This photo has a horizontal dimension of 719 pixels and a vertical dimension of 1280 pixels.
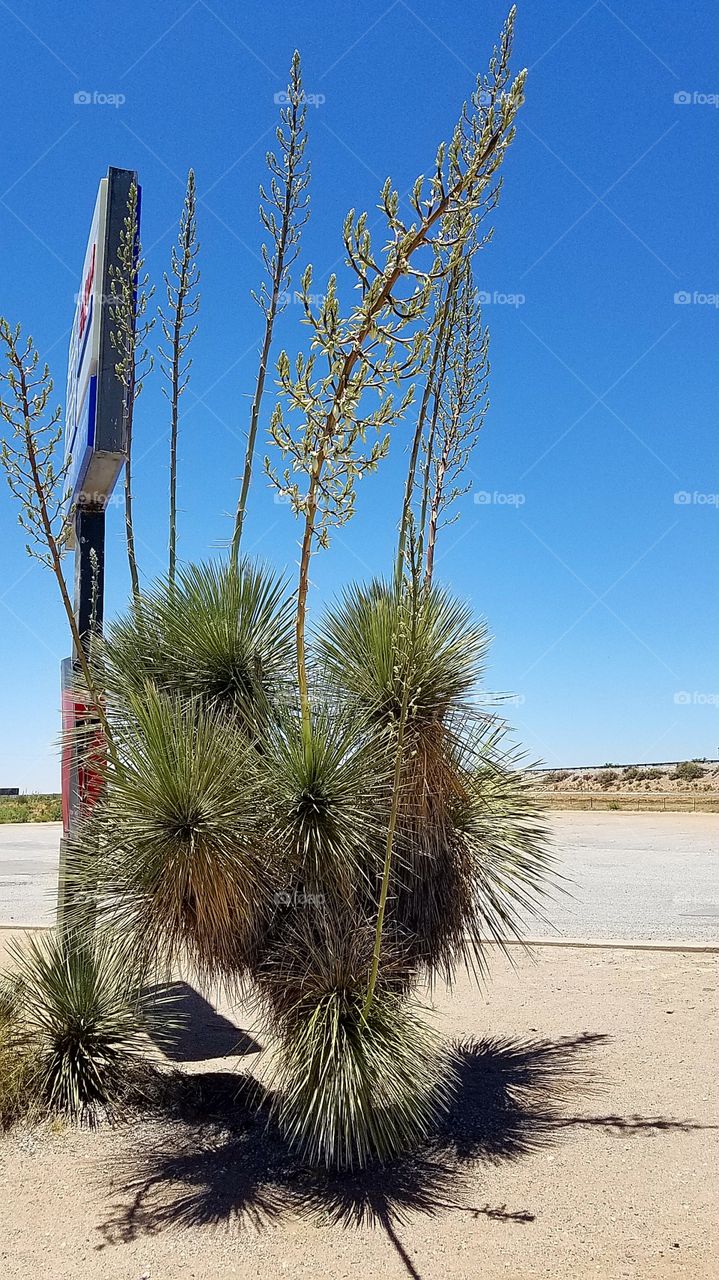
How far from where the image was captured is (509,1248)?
12.9 feet

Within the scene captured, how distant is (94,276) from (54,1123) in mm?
5462

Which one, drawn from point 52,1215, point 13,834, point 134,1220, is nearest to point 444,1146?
point 134,1220

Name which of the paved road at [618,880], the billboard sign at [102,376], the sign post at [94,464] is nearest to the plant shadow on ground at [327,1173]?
the paved road at [618,880]

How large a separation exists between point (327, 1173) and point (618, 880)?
12390 millimetres

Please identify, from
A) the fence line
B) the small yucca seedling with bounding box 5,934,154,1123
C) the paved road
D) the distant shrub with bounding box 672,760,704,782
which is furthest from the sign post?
the distant shrub with bounding box 672,760,704,782

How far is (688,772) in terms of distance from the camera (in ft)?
171

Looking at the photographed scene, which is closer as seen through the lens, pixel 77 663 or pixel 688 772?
pixel 77 663

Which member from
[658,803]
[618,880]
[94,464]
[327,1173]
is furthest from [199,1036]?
[658,803]

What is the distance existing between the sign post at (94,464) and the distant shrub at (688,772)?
4865cm

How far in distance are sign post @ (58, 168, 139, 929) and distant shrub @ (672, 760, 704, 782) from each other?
160 feet

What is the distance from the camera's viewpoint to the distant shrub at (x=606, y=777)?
55812 mm

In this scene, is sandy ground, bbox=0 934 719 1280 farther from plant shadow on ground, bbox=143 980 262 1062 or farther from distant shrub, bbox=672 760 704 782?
distant shrub, bbox=672 760 704 782

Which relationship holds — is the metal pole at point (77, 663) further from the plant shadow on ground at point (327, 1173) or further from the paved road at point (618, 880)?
the plant shadow on ground at point (327, 1173)

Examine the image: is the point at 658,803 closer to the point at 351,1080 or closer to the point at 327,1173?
the point at 327,1173
